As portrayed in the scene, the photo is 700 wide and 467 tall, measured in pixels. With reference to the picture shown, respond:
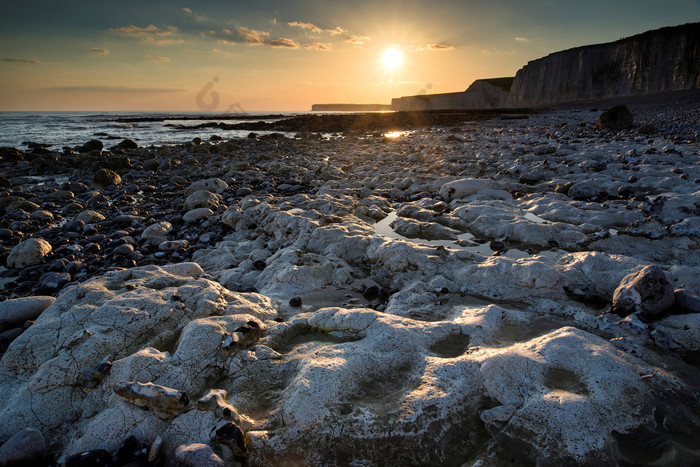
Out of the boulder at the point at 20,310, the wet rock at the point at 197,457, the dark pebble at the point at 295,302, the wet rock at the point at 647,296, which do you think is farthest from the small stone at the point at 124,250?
the wet rock at the point at 647,296

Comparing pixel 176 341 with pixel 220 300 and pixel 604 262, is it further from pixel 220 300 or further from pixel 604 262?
pixel 604 262

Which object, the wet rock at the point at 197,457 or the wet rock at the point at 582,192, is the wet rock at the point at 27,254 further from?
the wet rock at the point at 582,192

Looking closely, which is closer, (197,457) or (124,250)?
(197,457)

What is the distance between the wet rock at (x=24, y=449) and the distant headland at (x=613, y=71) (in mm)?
65505

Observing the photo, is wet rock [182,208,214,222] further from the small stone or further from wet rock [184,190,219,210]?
the small stone

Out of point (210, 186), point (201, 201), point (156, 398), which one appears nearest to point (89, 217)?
point (201, 201)

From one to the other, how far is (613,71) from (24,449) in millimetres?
77253

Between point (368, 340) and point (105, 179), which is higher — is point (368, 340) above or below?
below

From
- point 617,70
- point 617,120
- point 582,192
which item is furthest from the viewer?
point 617,70

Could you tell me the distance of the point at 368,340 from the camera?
108 inches

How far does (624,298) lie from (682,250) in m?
2.04

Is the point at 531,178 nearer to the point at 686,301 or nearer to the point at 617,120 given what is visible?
the point at 686,301

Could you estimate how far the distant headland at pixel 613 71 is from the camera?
45.6 m

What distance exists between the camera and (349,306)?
3.69 m
